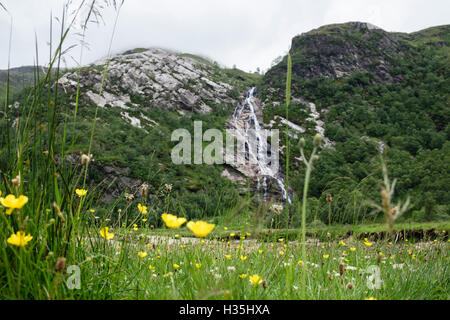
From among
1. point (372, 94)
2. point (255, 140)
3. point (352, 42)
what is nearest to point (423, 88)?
point (372, 94)

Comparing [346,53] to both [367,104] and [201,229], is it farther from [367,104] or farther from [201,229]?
[201,229]

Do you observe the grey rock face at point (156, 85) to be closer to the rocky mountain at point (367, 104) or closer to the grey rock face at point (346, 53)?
the rocky mountain at point (367, 104)

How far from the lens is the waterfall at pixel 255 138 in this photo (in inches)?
1400

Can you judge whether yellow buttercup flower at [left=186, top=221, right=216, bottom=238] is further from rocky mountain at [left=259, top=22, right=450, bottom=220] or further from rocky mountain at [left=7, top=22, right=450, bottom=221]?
rocky mountain at [left=259, top=22, right=450, bottom=220]

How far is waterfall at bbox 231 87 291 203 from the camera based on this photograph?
35.6 metres

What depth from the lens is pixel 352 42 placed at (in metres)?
70.8

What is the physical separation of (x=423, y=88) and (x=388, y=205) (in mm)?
69762

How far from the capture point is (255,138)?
140 feet

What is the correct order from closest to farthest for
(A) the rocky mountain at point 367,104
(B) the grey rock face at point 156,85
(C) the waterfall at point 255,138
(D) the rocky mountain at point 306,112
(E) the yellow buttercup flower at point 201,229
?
(E) the yellow buttercup flower at point 201,229, (D) the rocky mountain at point 306,112, (A) the rocky mountain at point 367,104, (C) the waterfall at point 255,138, (B) the grey rock face at point 156,85

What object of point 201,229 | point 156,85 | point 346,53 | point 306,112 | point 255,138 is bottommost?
point 201,229

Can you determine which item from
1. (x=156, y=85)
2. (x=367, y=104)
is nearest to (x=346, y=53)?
(x=367, y=104)

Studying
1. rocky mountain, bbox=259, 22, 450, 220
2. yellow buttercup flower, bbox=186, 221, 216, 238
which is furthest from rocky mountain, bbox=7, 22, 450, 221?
yellow buttercup flower, bbox=186, 221, 216, 238

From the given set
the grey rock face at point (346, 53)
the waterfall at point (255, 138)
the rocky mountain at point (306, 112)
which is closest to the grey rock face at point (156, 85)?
the rocky mountain at point (306, 112)
